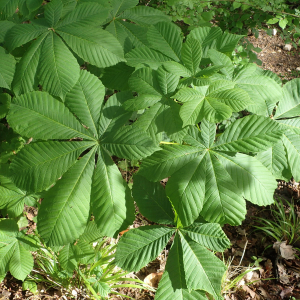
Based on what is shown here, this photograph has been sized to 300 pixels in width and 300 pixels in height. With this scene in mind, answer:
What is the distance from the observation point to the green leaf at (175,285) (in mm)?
1260

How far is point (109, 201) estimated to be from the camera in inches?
44.8

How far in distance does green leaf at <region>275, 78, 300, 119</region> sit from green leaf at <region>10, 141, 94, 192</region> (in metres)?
1.09

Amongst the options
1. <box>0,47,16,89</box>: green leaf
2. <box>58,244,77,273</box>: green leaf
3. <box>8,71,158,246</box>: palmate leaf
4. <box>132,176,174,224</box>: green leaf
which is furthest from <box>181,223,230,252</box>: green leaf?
<box>0,47,16,89</box>: green leaf

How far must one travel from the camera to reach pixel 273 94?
128 cm

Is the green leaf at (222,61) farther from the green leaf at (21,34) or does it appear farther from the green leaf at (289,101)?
the green leaf at (21,34)

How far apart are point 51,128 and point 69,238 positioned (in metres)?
0.48

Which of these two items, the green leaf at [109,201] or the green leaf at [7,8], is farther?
the green leaf at [7,8]

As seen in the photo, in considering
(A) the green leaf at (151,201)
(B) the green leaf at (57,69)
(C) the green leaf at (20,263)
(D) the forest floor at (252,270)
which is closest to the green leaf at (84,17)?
(B) the green leaf at (57,69)

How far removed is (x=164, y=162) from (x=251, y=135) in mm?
399

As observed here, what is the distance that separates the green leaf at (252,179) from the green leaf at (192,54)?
47cm

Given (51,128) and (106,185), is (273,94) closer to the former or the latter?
(106,185)

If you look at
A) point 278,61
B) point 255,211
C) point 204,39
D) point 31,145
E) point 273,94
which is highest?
point 204,39

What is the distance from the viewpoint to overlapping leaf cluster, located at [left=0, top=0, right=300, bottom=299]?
1135 millimetres

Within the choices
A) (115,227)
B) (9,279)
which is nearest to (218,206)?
(115,227)
